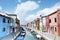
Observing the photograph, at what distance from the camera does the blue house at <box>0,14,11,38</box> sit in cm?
264

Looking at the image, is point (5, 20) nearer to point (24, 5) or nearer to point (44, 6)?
point (24, 5)

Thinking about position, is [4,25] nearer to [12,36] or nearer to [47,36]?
[12,36]

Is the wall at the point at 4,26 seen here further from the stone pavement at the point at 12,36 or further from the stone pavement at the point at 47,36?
the stone pavement at the point at 47,36

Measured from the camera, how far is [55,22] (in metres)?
2.67

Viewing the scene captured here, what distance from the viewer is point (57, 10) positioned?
271cm

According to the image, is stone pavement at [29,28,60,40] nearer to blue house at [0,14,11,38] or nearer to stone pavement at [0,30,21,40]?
stone pavement at [0,30,21,40]

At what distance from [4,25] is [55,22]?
3.68 ft

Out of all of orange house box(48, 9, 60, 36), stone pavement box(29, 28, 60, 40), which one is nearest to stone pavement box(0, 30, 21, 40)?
stone pavement box(29, 28, 60, 40)

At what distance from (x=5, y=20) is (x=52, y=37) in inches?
43.2

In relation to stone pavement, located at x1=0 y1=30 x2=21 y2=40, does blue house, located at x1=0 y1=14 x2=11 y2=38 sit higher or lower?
higher

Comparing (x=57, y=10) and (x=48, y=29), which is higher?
(x=57, y=10)

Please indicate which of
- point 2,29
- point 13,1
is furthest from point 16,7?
point 2,29

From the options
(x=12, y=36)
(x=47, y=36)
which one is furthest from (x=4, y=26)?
(x=47, y=36)

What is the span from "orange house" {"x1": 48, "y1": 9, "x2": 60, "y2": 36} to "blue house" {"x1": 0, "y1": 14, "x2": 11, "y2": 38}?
0.94 metres
